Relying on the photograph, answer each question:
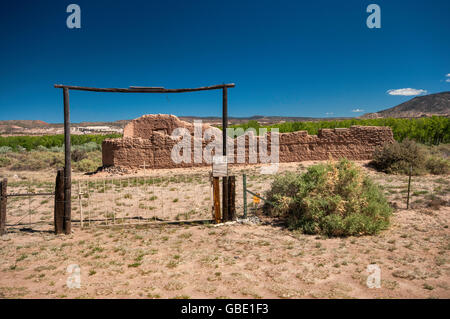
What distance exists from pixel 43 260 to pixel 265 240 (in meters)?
3.91

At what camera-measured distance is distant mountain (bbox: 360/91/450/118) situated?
79062 millimetres

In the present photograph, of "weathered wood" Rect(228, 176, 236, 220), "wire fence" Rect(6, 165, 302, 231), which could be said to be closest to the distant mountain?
"wire fence" Rect(6, 165, 302, 231)

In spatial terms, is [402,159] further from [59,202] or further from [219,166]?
[59,202]

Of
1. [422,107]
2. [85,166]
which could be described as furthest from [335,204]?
[422,107]

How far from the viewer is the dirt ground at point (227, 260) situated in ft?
12.7

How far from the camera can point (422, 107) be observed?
84750 mm

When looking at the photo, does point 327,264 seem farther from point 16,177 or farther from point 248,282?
point 16,177

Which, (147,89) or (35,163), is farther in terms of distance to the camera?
(35,163)

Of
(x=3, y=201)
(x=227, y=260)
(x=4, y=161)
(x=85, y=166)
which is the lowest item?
(x=227, y=260)

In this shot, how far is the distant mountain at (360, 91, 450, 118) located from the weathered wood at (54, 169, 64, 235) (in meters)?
81.6

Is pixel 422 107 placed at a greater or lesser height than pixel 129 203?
greater

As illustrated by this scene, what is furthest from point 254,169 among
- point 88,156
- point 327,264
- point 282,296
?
point 88,156

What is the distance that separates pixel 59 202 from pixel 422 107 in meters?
99.6

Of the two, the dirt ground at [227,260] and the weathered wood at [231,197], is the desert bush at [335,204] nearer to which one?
the dirt ground at [227,260]
